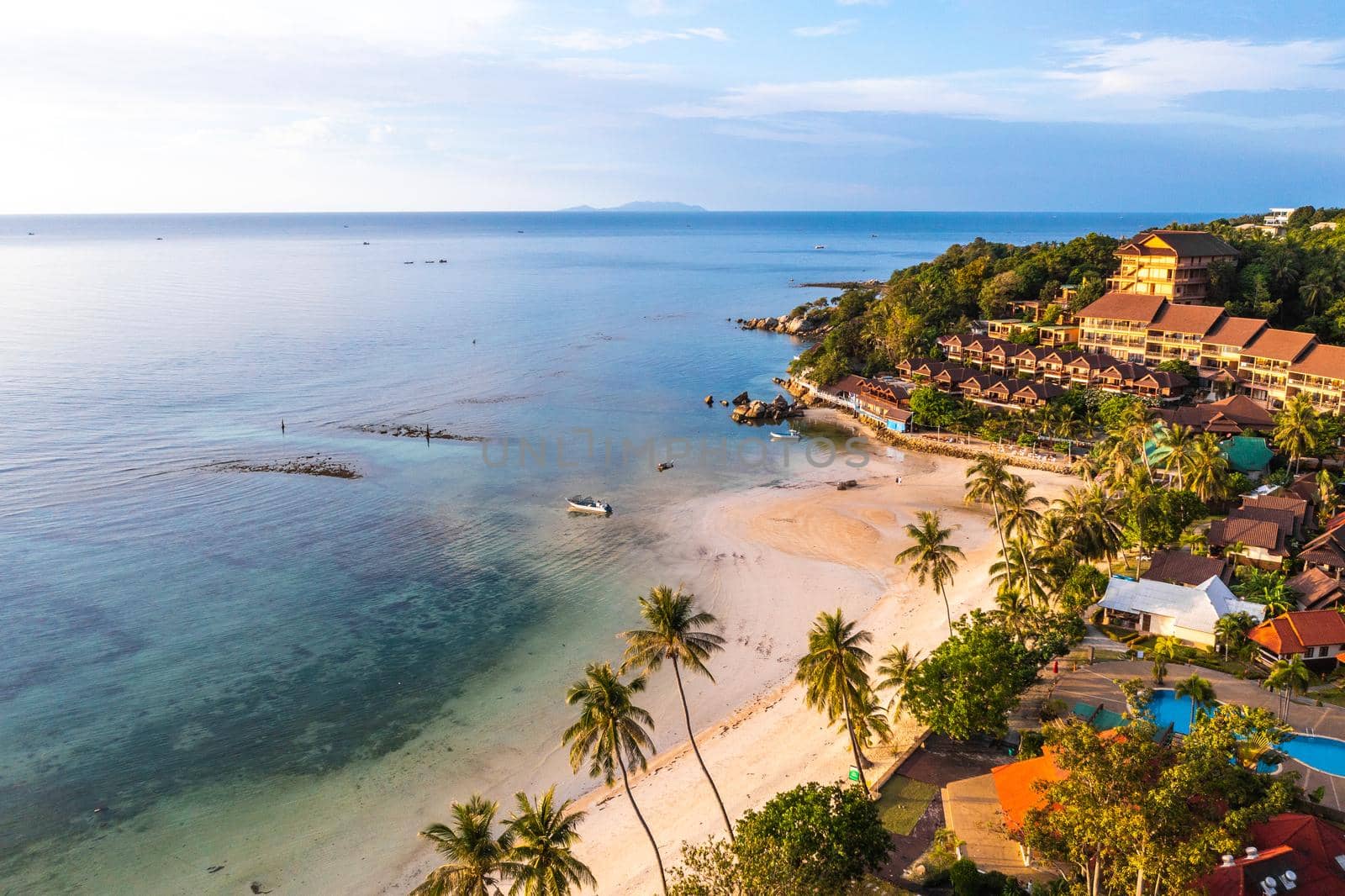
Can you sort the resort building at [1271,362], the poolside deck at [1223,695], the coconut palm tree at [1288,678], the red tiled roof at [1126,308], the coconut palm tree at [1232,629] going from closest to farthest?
1. the poolside deck at [1223,695]
2. the coconut palm tree at [1288,678]
3. the coconut palm tree at [1232,629]
4. the resort building at [1271,362]
5. the red tiled roof at [1126,308]

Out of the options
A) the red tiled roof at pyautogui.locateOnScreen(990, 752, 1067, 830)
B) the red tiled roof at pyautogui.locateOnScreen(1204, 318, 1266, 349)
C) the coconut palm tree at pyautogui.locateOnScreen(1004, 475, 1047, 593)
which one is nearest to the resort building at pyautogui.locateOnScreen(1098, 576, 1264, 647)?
the coconut palm tree at pyautogui.locateOnScreen(1004, 475, 1047, 593)

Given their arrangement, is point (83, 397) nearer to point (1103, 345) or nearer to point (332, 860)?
point (332, 860)

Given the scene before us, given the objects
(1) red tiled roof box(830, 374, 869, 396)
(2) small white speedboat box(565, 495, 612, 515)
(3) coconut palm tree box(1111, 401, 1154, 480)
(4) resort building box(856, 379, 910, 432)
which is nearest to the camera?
(3) coconut palm tree box(1111, 401, 1154, 480)

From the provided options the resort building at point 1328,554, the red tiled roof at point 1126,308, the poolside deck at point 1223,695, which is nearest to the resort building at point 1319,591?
the resort building at point 1328,554

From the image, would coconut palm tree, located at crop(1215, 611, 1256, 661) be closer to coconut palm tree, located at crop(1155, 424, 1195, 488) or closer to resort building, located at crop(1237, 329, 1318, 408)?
coconut palm tree, located at crop(1155, 424, 1195, 488)

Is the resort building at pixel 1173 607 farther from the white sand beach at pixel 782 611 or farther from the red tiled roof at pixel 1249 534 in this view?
the white sand beach at pixel 782 611

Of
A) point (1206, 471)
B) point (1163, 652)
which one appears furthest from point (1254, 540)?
point (1163, 652)

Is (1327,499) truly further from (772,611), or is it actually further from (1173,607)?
(772,611)
